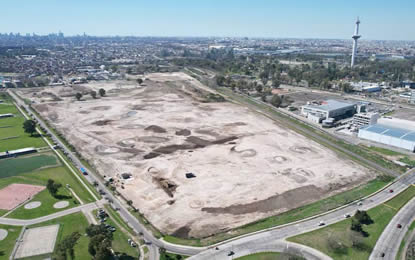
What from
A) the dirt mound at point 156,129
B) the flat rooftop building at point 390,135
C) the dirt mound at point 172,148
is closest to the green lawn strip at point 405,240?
the flat rooftop building at point 390,135

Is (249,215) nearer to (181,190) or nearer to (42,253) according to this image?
(181,190)

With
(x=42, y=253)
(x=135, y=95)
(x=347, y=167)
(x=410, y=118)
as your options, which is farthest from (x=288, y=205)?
(x=135, y=95)

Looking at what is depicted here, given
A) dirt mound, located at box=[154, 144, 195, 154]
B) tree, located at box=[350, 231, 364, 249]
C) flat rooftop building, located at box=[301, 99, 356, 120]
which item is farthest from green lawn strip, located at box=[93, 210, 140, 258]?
flat rooftop building, located at box=[301, 99, 356, 120]

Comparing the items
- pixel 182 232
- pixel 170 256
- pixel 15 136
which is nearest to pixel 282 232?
pixel 182 232

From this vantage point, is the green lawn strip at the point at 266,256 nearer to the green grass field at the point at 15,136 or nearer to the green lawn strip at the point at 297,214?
the green lawn strip at the point at 297,214

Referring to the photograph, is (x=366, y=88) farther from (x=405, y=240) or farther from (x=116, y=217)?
(x=116, y=217)
